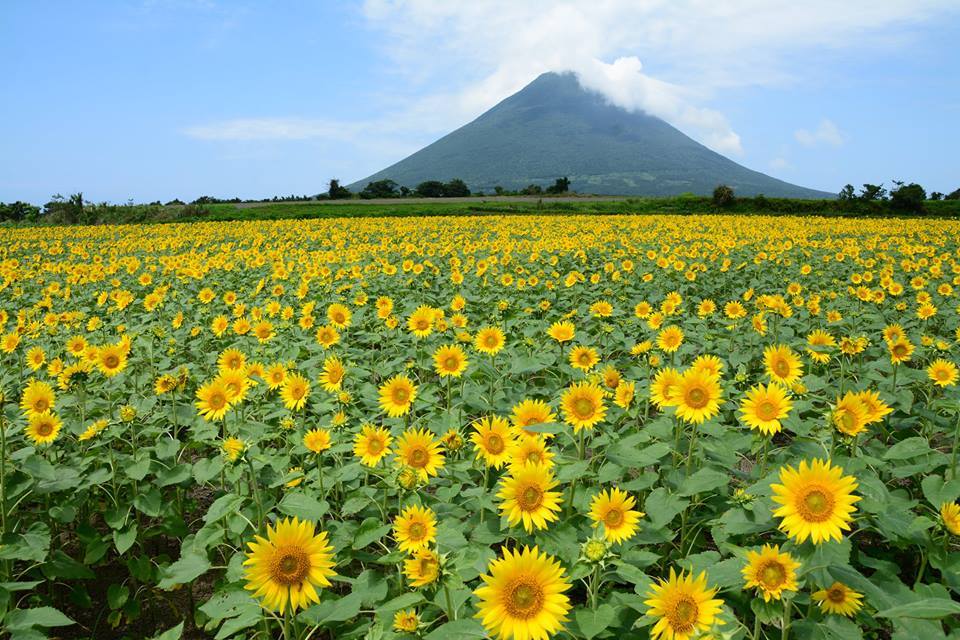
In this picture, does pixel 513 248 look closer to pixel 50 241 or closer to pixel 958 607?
pixel 958 607

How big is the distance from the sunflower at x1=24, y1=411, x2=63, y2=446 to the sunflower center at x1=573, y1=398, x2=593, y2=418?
2807 millimetres

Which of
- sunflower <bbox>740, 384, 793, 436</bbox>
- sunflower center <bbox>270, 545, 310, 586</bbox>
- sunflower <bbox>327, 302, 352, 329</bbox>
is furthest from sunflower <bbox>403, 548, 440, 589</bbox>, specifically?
sunflower <bbox>327, 302, 352, 329</bbox>

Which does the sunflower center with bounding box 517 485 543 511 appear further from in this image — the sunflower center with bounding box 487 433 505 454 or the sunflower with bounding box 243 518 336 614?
the sunflower with bounding box 243 518 336 614

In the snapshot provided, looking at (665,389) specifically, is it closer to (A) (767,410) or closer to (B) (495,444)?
(A) (767,410)

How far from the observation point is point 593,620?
176cm

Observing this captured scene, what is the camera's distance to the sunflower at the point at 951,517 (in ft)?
6.68

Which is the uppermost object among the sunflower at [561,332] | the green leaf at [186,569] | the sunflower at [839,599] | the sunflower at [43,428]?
the sunflower at [561,332]

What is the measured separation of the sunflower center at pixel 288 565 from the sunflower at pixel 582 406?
1.29 m

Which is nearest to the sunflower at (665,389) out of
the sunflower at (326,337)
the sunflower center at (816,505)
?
the sunflower center at (816,505)

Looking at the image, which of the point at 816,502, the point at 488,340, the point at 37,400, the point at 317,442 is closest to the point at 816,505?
the point at 816,502

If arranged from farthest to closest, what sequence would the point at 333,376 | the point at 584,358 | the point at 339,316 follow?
the point at 339,316
the point at 584,358
the point at 333,376

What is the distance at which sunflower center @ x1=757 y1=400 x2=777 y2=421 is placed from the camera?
2357 mm

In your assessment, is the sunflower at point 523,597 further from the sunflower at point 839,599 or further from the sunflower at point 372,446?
the sunflower at point 372,446

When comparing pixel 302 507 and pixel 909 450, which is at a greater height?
pixel 909 450
